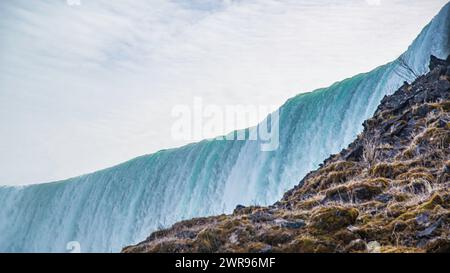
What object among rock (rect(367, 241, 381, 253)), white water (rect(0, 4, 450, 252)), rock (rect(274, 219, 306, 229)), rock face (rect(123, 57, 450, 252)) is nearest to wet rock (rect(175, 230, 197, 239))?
rock face (rect(123, 57, 450, 252))

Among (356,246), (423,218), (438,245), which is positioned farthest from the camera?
(423,218)

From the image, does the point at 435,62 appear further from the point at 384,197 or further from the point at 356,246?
the point at 356,246

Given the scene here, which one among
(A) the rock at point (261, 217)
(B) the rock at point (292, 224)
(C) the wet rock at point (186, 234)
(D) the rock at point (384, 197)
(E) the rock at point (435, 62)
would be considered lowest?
(C) the wet rock at point (186, 234)

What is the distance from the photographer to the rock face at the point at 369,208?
6.25 metres

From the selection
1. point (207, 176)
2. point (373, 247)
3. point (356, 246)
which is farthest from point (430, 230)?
point (207, 176)

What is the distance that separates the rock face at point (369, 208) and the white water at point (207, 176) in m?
5.60

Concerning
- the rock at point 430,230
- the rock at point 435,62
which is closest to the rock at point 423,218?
the rock at point 430,230

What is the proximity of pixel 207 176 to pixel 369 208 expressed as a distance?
1755 cm

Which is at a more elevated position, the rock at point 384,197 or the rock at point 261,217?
the rock at point 384,197

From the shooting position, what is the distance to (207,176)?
24844 millimetres

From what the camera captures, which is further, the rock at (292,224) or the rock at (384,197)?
the rock at (384,197)

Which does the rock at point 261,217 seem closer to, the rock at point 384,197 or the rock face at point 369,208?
the rock face at point 369,208

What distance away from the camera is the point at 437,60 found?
14.8 metres
